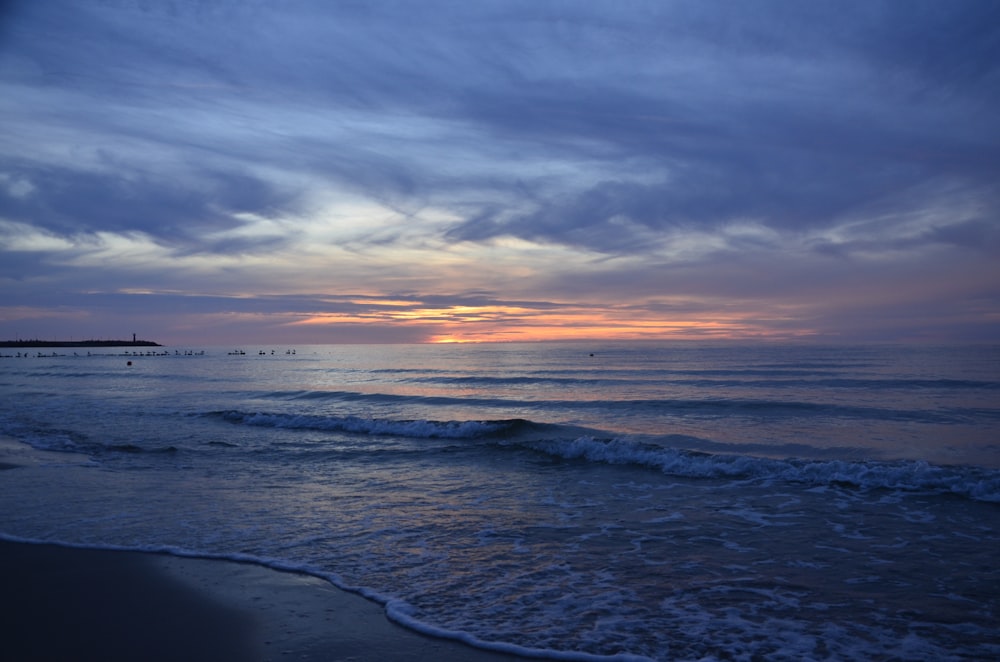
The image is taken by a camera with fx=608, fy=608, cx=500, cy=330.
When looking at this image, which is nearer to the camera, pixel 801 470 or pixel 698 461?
pixel 801 470

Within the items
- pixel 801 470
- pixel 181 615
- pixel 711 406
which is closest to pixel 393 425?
pixel 711 406

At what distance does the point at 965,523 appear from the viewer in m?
10.4

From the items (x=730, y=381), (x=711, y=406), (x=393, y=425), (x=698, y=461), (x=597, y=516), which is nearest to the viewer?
(x=597, y=516)

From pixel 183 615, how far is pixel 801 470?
13.0 m

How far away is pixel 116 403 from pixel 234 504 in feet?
86.5

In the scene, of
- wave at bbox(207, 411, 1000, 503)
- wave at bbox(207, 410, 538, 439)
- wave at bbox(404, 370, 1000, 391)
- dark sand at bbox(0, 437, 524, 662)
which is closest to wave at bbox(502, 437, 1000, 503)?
wave at bbox(207, 411, 1000, 503)

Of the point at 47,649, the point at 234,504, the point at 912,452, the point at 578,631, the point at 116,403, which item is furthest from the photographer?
the point at 116,403

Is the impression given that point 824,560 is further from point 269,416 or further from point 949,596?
point 269,416

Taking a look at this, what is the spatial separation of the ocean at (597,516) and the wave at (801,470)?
0.21 feet

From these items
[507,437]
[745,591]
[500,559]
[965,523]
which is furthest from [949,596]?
[507,437]

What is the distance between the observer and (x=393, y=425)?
23641 mm

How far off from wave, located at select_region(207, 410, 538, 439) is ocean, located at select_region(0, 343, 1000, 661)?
120 mm

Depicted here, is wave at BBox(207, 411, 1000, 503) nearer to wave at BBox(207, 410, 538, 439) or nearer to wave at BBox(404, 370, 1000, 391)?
wave at BBox(207, 410, 538, 439)

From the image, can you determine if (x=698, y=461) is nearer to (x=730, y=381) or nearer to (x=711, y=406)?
(x=711, y=406)
